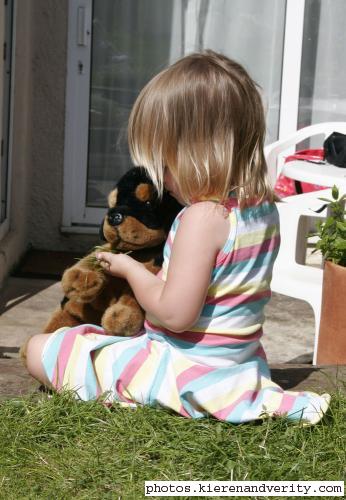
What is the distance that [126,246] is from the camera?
3.07 m

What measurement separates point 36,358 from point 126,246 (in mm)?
450

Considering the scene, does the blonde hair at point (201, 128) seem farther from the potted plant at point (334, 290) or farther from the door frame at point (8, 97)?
the door frame at point (8, 97)

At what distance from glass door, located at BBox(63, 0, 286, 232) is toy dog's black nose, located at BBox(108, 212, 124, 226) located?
3859mm

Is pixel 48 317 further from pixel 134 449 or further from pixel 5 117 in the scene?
pixel 134 449

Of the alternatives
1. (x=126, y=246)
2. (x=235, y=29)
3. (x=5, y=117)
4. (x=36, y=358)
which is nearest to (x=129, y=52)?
(x=235, y=29)

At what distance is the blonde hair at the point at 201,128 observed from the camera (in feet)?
8.93

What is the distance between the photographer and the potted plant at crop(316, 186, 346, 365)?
371 centimetres

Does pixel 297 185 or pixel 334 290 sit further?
pixel 297 185

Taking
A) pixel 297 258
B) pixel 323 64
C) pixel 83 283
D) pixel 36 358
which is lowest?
pixel 297 258

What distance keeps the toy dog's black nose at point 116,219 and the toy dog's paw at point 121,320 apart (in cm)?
26

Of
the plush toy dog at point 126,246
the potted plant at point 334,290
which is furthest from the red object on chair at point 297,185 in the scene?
the plush toy dog at point 126,246

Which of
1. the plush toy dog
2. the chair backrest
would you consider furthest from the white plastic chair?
the plush toy dog

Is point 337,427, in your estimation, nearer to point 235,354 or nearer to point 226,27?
point 235,354

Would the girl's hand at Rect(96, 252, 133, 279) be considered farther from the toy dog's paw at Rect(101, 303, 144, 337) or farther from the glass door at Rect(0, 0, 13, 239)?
the glass door at Rect(0, 0, 13, 239)
